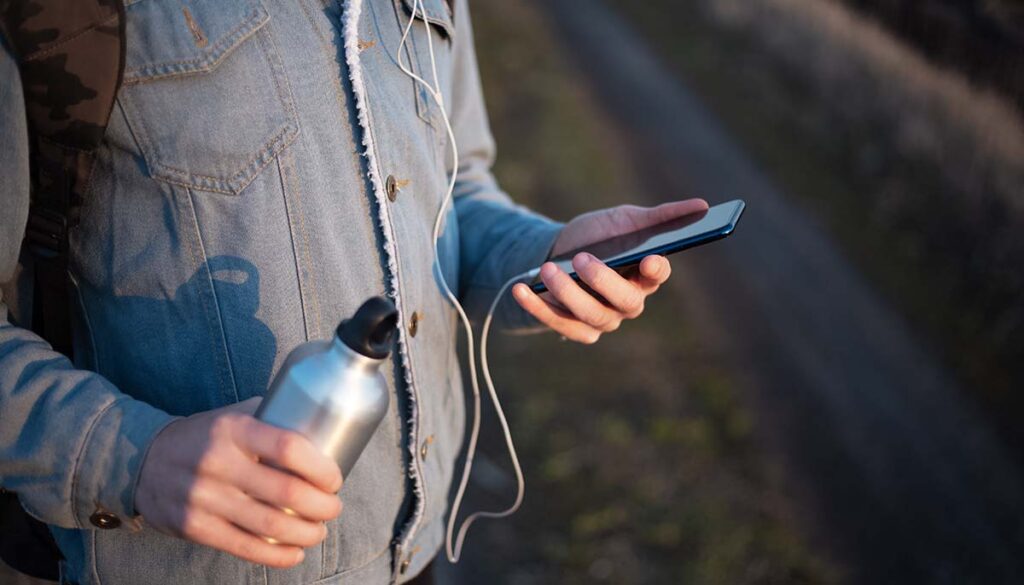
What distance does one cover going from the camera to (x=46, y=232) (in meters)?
1.24

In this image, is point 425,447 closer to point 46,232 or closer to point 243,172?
point 243,172

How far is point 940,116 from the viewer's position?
667 centimetres

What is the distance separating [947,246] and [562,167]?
2.96 metres

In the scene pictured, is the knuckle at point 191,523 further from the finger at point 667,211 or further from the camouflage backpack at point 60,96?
the finger at point 667,211

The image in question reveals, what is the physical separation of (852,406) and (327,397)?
4459mm

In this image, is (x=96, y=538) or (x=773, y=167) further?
(x=773, y=167)

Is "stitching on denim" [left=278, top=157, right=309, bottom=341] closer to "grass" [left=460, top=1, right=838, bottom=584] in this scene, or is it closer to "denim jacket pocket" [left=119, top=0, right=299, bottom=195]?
"denim jacket pocket" [left=119, top=0, right=299, bottom=195]

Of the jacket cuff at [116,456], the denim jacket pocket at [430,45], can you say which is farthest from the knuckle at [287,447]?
the denim jacket pocket at [430,45]

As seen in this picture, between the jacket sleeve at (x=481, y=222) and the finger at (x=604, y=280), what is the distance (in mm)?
318

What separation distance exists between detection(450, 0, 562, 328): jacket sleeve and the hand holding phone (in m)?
0.08

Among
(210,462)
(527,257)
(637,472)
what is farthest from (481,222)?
(637,472)

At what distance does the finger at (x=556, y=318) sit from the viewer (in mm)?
1488

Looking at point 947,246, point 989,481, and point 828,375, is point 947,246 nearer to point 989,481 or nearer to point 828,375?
point 828,375

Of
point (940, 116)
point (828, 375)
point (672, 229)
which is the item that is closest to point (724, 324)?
point (828, 375)
